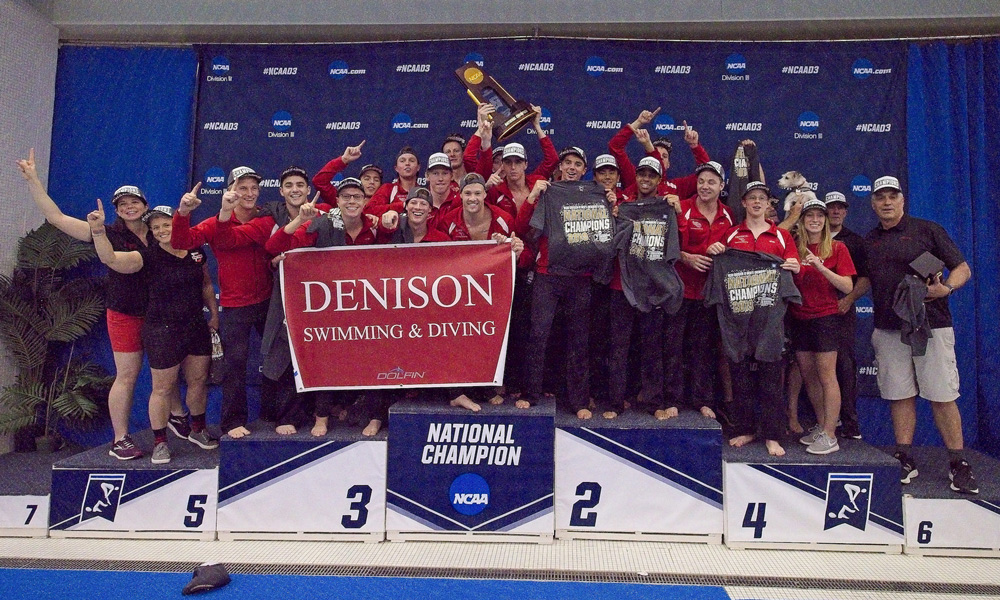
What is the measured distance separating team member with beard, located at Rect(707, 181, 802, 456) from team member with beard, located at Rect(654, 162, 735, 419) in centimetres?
16

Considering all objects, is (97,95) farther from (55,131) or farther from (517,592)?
(517,592)

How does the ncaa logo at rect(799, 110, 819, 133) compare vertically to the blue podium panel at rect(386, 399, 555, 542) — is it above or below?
above

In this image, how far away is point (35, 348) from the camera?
15.7 feet

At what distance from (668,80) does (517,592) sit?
431cm

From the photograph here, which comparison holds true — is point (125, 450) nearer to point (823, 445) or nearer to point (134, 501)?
point (134, 501)

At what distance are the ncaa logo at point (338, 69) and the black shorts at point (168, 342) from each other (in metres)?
2.71

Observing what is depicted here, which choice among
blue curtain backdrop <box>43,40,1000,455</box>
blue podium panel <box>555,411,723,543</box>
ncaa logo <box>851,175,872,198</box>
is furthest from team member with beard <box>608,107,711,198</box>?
blue podium panel <box>555,411,723,543</box>

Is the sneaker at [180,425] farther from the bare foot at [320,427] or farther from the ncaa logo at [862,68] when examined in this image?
the ncaa logo at [862,68]

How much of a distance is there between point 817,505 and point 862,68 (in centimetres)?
383

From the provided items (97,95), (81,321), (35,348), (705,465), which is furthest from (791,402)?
(97,95)

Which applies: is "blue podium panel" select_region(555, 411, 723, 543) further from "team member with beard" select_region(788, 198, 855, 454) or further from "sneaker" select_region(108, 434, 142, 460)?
"sneaker" select_region(108, 434, 142, 460)

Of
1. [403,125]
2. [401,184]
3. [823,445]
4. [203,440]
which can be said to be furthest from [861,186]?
[203,440]

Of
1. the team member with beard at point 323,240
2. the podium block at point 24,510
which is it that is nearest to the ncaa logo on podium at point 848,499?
the team member with beard at point 323,240

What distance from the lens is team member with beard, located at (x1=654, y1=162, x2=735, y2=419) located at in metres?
3.76
